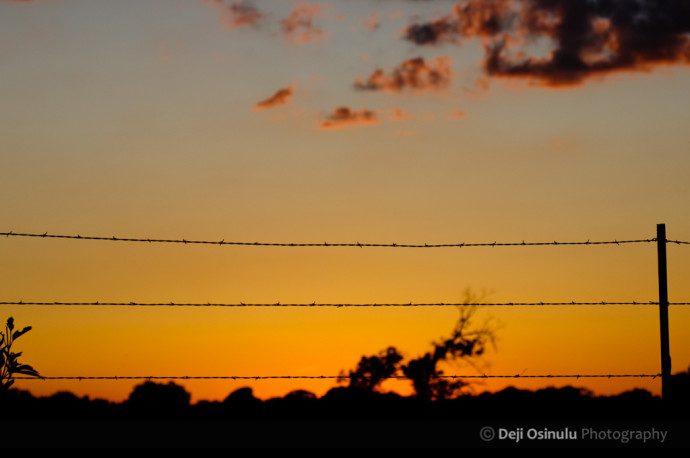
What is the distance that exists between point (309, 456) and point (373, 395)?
1008 millimetres

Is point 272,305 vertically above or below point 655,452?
above

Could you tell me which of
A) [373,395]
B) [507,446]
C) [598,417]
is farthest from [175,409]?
[598,417]

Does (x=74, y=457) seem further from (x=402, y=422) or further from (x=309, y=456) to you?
(x=402, y=422)

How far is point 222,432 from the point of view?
27.7 feet

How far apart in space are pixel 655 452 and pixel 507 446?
1261 mm

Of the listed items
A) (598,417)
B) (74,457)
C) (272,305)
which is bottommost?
(74,457)

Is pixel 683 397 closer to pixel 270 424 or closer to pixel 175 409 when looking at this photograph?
pixel 270 424

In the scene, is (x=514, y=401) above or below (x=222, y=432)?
above

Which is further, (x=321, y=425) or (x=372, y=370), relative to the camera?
(x=372, y=370)

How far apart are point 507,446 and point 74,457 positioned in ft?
11.9

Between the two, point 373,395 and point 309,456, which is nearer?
point 309,456

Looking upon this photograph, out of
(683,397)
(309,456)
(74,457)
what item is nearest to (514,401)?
(683,397)

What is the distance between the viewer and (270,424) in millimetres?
8539

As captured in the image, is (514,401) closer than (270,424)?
No
